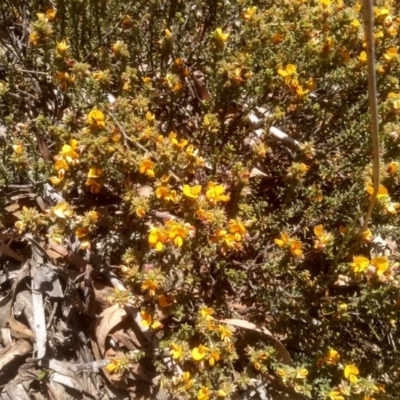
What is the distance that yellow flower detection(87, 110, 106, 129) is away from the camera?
2072 mm

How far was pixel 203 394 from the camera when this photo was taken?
2094mm

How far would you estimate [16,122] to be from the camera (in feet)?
8.86

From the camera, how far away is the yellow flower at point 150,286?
204cm

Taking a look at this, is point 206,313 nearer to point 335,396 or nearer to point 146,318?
point 146,318

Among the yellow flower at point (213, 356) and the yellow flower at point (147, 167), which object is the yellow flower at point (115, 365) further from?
the yellow flower at point (147, 167)

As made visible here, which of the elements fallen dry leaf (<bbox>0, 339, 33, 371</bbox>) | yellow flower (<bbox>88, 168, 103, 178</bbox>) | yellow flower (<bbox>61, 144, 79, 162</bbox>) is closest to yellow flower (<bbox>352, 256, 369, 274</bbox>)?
yellow flower (<bbox>88, 168, 103, 178</bbox>)

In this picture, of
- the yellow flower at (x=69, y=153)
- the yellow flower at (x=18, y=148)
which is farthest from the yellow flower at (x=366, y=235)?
the yellow flower at (x=18, y=148)

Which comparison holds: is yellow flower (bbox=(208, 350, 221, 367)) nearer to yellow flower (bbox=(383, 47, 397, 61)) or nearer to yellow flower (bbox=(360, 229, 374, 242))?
yellow flower (bbox=(360, 229, 374, 242))

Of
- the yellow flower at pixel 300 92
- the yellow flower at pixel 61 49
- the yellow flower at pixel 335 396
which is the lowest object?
the yellow flower at pixel 335 396

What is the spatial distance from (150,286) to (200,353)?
0.39 meters

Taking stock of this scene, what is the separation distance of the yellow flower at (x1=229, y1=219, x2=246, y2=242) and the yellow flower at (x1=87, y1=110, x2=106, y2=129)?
0.73 metres

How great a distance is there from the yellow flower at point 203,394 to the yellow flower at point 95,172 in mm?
1068

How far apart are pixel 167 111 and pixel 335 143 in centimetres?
102

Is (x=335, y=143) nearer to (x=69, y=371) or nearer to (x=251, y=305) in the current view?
(x=251, y=305)
